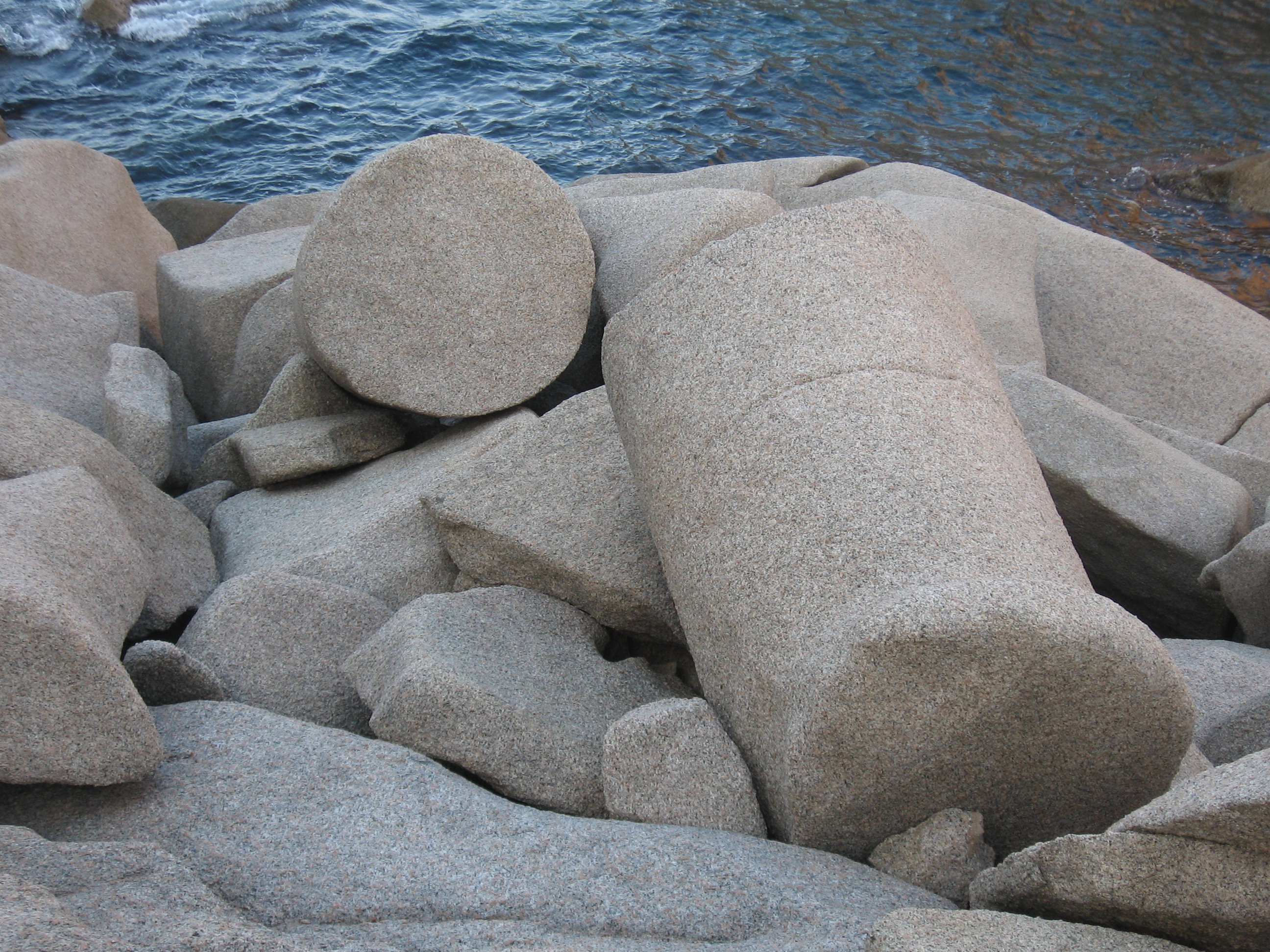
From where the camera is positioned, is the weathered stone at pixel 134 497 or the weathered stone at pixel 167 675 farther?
the weathered stone at pixel 134 497

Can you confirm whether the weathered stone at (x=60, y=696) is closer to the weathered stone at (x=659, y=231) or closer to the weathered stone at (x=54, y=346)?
the weathered stone at (x=54, y=346)

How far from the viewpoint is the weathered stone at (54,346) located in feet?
15.5

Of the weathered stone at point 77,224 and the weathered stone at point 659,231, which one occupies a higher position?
the weathered stone at point 659,231

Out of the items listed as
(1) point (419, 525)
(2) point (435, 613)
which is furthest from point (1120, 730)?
(1) point (419, 525)

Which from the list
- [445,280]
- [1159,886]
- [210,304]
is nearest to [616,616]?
[445,280]

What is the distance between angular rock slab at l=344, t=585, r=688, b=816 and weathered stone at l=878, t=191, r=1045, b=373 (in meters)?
2.89

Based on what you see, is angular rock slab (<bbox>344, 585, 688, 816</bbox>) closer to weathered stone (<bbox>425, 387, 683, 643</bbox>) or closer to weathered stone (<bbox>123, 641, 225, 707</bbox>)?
weathered stone (<bbox>425, 387, 683, 643</bbox>)

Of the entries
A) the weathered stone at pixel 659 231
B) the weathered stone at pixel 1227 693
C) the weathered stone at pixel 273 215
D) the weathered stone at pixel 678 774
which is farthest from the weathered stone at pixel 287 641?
the weathered stone at pixel 273 215

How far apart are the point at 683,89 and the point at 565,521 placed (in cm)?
968

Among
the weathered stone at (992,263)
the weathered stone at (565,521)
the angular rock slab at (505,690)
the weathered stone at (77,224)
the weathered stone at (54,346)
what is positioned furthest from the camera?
the weathered stone at (77,224)

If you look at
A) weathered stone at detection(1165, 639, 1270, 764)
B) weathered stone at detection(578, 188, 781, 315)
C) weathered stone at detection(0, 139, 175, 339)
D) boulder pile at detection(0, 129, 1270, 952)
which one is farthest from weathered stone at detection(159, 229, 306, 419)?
weathered stone at detection(1165, 639, 1270, 764)

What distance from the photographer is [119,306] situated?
5695mm

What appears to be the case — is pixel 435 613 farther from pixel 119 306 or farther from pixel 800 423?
pixel 119 306

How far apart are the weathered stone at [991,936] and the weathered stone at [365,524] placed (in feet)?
7.76
